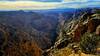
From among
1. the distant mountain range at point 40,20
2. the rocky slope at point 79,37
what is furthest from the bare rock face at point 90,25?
the distant mountain range at point 40,20

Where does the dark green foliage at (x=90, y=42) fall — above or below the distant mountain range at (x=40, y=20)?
below

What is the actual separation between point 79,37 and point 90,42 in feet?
0.84

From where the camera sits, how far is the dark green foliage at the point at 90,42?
6.98 m

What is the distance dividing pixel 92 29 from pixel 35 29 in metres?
1.18

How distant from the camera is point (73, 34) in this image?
704 cm

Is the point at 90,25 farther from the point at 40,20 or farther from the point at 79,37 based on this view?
the point at 40,20

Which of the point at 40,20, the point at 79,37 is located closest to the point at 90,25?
the point at 79,37

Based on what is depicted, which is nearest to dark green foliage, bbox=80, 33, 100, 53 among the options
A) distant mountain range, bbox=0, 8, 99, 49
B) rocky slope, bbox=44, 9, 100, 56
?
rocky slope, bbox=44, 9, 100, 56

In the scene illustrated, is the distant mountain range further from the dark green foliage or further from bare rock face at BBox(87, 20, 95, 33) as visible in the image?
the dark green foliage

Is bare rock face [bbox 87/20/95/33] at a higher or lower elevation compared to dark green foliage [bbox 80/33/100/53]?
higher

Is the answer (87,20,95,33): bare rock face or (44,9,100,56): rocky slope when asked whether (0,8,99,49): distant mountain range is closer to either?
(44,9,100,56): rocky slope

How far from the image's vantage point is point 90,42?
7086mm

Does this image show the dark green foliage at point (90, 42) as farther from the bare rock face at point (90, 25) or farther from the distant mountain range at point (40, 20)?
the distant mountain range at point (40, 20)

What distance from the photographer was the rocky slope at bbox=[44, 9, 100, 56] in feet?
23.0
